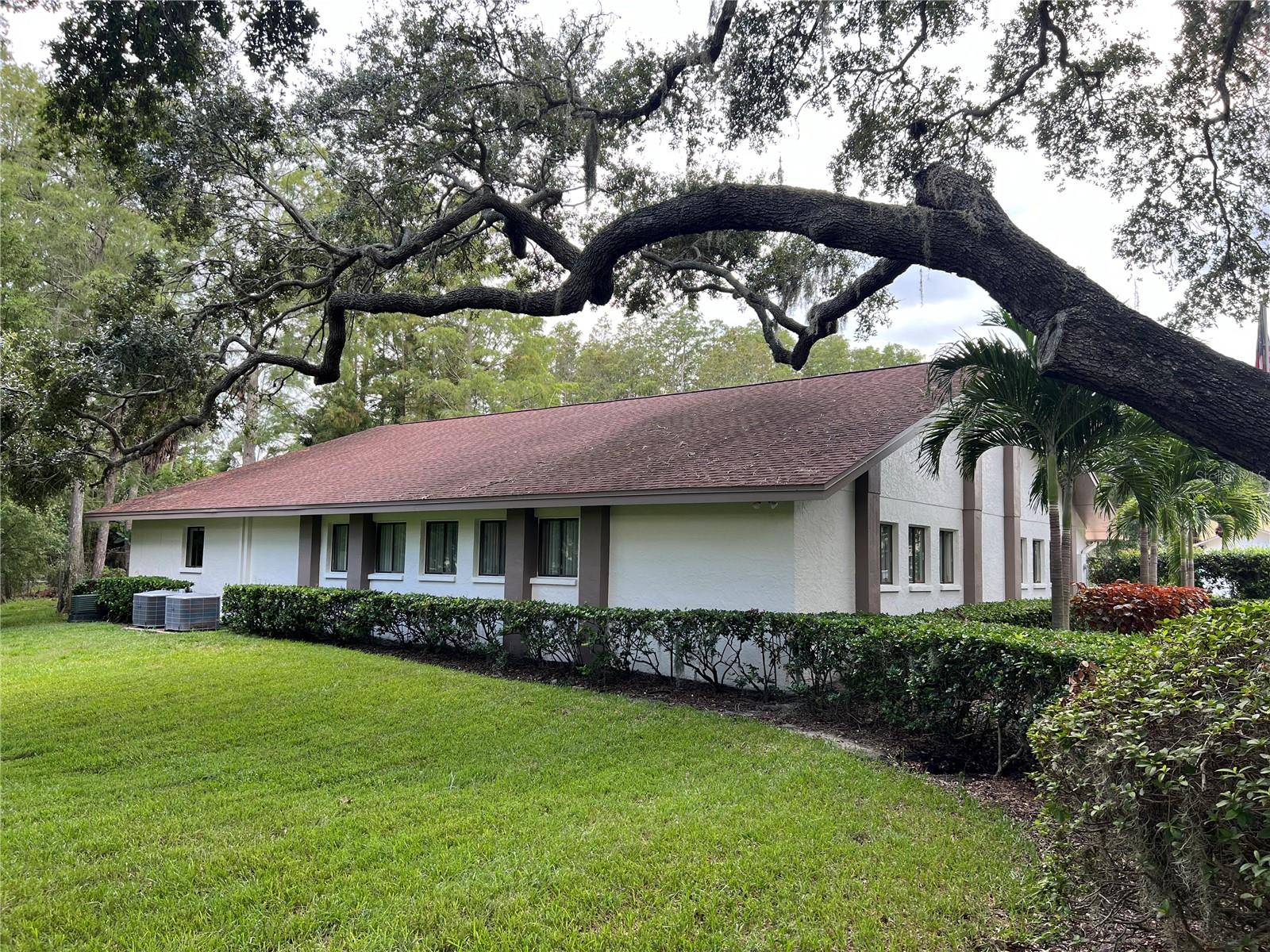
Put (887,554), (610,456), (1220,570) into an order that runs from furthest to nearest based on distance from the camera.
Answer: (1220,570), (610,456), (887,554)

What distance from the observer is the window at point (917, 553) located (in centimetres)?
1334

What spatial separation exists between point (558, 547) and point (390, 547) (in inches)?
178


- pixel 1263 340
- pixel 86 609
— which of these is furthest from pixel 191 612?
pixel 1263 340

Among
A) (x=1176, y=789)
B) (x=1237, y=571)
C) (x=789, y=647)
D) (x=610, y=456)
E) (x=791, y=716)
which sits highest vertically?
(x=610, y=456)

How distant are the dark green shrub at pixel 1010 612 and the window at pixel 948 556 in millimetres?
1425

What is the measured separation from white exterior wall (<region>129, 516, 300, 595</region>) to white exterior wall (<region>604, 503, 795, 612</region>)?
8.88 meters

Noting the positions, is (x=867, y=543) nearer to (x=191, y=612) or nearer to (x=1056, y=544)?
(x=1056, y=544)

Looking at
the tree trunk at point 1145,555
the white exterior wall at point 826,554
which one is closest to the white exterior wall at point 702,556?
the white exterior wall at point 826,554

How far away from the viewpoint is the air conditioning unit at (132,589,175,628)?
54.2ft

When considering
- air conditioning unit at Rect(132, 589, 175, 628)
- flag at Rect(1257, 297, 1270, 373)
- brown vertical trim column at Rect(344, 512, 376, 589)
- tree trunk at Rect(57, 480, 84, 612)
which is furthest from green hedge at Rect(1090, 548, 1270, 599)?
tree trunk at Rect(57, 480, 84, 612)

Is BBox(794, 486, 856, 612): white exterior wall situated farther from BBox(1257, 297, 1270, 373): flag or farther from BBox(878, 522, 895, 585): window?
BBox(1257, 297, 1270, 373): flag

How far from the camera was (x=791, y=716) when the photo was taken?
849 cm

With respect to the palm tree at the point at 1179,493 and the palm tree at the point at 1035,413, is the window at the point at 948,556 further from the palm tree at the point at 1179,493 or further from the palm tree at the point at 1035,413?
the palm tree at the point at 1035,413

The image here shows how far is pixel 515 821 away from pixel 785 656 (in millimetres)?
5047
